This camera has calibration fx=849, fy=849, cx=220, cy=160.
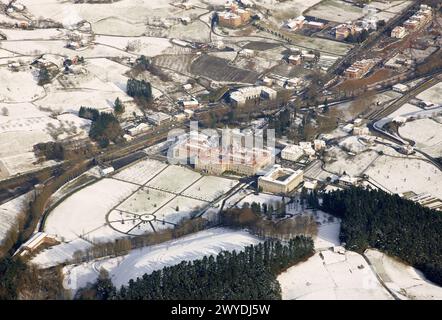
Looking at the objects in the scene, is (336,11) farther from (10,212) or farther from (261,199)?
(10,212)

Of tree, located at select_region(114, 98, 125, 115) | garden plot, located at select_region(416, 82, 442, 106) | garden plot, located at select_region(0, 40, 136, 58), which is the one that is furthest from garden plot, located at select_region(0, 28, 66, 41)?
garden plot, located at select_region(416, 82, 442, 106)

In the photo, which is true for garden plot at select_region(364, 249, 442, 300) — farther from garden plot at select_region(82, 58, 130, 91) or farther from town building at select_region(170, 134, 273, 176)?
garden plot at select_region(82, 58, 130, 91)

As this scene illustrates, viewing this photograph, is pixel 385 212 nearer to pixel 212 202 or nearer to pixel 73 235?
pixel 212 202

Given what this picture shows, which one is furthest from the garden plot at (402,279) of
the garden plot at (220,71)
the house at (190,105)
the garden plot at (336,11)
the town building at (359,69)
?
the garden plot at (336,11)

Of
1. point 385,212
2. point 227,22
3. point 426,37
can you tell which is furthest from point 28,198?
point 426,37

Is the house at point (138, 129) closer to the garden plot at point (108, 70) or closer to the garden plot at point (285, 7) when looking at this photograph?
the garden plot at point (108, 70)

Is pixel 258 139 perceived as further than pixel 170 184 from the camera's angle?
Yes

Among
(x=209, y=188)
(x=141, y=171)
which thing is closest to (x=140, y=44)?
(x=141, y=171)
